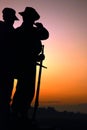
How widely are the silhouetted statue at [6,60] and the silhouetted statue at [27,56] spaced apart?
298 mm

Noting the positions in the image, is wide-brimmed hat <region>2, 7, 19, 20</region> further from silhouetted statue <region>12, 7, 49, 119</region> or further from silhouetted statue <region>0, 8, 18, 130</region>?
silhouetted statue <region>12, 7, 49, 119</region>

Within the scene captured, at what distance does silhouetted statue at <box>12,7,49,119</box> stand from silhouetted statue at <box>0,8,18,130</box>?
0.30 meters

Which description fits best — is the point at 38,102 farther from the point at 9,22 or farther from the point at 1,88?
the point at 9,22

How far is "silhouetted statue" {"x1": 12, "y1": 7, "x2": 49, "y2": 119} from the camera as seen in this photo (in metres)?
14.3

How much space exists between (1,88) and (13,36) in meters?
1.65

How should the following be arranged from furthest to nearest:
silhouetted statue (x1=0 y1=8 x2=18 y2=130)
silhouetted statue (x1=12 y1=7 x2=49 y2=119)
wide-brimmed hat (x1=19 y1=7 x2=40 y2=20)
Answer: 1. wide-brimmed hat (x1=19 y1=7 x2=40 y2=20)
2. silhouetted statue (x1=12 y1=7 x2=49 y2=119)
3. silhouetted statue (x1=0 y1=8 x2=18 y2=130)

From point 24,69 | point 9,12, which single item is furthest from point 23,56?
point 9,12

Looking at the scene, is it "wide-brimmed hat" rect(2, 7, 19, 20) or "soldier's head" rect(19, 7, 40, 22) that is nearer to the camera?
"wide-brimmed hat" rect(2, 7, 19, 20)

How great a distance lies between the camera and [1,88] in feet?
45.5

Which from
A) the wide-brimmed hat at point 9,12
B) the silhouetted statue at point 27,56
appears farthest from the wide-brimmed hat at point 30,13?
the wide-brimmed hat at point 9,12

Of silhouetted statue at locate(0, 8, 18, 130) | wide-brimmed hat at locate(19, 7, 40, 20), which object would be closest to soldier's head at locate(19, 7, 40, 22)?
wide-brimmed hat at locate(19, 7, 40, 20)

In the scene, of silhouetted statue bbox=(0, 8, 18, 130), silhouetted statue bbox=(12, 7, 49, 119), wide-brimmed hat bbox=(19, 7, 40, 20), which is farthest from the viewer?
wide-brimmed hat bbox=(19, 7, 40, 20)

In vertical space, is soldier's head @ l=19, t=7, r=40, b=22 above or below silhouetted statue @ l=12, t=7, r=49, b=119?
above

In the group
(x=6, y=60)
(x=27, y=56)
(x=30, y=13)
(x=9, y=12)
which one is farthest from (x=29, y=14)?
(x=6, y=60)
